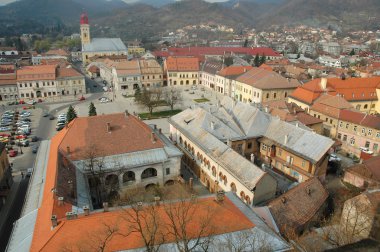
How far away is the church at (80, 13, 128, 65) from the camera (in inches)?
5969

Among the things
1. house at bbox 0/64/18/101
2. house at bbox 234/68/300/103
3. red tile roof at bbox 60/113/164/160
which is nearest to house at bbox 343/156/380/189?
red tile roof at bbox 60/113/164/160

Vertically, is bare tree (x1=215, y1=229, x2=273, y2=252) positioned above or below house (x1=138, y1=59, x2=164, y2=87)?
below

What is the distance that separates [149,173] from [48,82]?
66469mm

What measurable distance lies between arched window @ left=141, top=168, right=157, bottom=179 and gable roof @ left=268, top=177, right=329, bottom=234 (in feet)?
50.3

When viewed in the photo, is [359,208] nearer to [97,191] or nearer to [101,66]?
[97,191]

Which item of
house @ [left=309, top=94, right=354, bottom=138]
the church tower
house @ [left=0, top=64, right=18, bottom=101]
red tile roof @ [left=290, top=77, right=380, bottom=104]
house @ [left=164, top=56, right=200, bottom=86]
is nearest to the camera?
house @ [left=309, top=94, right=354, bottom=138]

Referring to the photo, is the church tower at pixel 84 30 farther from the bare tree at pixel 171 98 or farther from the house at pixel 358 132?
the house at pixel 358 132

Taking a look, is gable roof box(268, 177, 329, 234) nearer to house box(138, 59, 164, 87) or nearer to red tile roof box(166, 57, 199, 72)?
house box(138, 59, 164, 87)

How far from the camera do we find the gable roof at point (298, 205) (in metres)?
28.5

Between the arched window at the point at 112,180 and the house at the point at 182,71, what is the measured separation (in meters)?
73.1

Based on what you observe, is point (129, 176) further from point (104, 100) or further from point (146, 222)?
point (104, 100)

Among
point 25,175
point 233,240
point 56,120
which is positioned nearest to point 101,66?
point 56,120

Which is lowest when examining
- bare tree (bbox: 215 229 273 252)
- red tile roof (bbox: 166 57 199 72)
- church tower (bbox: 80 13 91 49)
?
bare tree (bbox: 215 229 273 252)

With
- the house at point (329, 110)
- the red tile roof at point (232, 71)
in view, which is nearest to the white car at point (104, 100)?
the red tile roof at point (232, 71)
